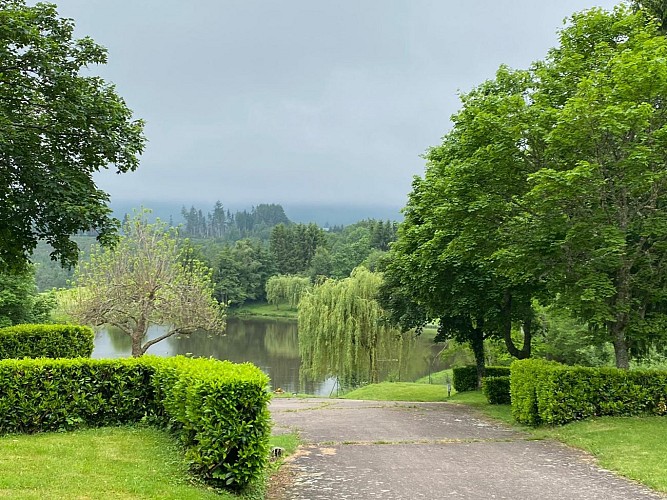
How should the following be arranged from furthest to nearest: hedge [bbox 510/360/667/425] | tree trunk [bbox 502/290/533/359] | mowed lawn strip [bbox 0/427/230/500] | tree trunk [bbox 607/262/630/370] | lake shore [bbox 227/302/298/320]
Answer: lake shore [bbox 227/302/298/320] → tree trunk [bbox 502/290/533/359] → tree trunk [bbox 607/262/630/370] → hedge [bbox 510/360/667/425] → mowed lawn strip [bbox 0/427/230/500]

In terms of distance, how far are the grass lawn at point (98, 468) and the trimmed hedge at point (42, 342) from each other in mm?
6001

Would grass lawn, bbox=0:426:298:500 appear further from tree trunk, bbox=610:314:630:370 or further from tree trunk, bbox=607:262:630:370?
tree trunk, bbox=610:314:630:370

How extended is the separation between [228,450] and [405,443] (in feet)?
16.1

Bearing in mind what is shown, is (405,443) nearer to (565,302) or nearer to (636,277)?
(565,302)

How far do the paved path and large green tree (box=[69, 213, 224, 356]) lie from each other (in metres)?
11.9

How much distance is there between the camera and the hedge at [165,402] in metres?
6.54

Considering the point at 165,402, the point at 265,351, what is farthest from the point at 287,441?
the point at 265,351

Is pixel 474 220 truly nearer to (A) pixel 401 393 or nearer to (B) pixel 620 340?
(B) pixel 620 340

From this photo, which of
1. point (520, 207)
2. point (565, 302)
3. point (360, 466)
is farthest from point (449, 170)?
point (360, 466)

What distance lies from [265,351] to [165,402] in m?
39.9

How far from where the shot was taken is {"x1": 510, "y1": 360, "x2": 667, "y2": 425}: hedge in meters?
12.0

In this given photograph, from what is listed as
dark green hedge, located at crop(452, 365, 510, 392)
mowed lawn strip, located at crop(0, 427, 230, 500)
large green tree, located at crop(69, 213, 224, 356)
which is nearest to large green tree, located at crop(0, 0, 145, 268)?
mowed lawn strip, located at crop(0, 427, 230, 500)

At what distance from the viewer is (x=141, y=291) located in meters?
23.6

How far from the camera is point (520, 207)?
1341 centimetres
